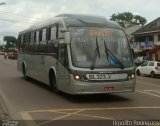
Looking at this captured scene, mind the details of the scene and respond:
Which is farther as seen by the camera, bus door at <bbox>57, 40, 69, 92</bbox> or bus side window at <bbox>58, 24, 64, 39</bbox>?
bus side window at <bbox>58, 24, 64, 39</bbox>

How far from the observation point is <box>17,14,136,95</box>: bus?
45.5ft

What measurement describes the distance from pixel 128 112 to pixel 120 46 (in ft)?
11.0

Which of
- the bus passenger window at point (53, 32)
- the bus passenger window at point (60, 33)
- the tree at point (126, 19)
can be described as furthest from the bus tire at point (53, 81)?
the tree at point (126, 19)

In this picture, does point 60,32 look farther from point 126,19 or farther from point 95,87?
point 126,19

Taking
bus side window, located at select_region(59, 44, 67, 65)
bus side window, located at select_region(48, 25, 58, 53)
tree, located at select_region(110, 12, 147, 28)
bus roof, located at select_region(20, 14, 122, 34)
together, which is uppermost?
tree, located at select_region(110, 12, 147, 28)

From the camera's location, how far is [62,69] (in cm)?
1495

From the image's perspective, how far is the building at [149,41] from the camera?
181ft

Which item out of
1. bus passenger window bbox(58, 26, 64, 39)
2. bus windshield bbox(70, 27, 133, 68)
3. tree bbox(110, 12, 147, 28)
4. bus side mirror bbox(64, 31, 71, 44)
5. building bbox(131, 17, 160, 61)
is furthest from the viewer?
tree bbox(110, 12, 147, 28)

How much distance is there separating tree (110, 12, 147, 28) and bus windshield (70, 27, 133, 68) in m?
101

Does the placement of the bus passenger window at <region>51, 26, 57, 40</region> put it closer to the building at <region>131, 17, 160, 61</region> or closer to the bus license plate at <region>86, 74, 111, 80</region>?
the bus license plate at <region>86, 74, 111, 80</region>

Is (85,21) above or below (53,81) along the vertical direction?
above

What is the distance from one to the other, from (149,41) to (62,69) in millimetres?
45799

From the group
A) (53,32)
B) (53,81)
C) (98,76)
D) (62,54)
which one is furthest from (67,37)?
(53,81)

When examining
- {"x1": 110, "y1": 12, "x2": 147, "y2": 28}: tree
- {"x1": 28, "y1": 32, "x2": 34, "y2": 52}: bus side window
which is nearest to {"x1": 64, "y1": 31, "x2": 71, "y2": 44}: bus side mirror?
{"x1": 28, "y1": 32, "x2": 34, "y2": 52}: bus side window
